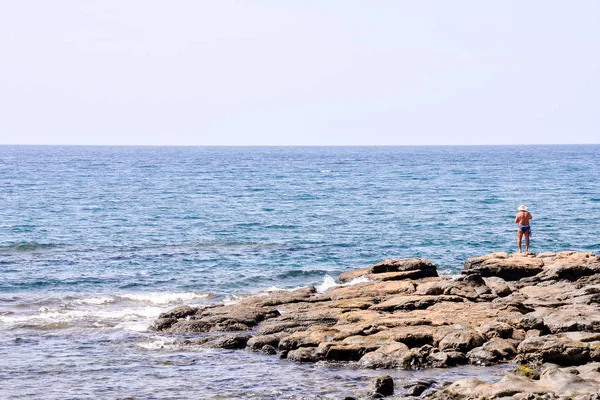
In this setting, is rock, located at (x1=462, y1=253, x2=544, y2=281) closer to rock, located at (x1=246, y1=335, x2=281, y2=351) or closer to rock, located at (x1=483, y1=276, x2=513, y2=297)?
rock, located at (x1=483, y1=276, x2=513, y2=297)

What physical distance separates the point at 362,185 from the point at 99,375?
79495 mm

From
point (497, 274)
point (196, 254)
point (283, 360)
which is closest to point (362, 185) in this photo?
point (196, 254)

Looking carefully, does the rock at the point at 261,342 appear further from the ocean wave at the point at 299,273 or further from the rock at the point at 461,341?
the ocean wave at the point at 299,273

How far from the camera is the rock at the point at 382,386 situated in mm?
20688

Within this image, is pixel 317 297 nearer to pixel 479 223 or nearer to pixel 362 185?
pixel 479 223

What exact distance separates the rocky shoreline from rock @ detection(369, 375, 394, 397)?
0.50 metres

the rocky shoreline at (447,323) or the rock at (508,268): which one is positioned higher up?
the rock at (508,268)

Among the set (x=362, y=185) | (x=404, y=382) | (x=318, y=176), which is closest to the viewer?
(x=404, y=382)

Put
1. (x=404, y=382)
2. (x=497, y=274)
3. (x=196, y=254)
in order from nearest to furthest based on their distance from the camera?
1. (x=404, y=382)
2. (x=497, y=274)
3. (x=196, y=254)

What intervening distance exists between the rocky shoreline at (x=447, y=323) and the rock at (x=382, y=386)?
50 centimetres

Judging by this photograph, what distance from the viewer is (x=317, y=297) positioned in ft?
104

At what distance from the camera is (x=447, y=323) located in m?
25.9

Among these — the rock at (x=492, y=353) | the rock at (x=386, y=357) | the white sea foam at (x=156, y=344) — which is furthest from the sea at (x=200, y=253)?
the rock at (x=386, y=357)

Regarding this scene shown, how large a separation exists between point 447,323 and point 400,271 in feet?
28.7
